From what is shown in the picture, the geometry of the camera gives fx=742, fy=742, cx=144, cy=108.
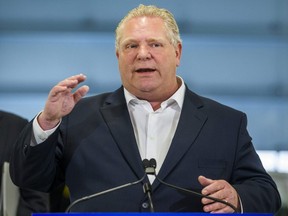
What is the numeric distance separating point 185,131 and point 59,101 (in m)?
0.48

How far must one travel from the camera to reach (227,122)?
2639mm

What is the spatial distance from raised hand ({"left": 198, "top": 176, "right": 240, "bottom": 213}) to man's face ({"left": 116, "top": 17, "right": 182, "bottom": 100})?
0.49 m

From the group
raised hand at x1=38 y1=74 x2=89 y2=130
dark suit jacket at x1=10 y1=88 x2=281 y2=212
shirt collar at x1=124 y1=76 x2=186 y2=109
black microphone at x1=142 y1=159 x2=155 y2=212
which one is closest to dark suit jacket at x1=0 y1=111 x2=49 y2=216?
dark suit jacket at x1=10 y1=88 x2=281 y2=212

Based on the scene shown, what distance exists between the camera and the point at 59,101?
7.55ft

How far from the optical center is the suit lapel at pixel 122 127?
245 cm

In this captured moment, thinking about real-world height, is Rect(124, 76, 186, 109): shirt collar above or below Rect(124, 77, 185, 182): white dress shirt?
above

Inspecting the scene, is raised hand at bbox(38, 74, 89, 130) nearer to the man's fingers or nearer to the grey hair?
the man's fingers

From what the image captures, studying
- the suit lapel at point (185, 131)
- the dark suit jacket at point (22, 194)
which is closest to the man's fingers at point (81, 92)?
the suit lapel at point (185, 131)

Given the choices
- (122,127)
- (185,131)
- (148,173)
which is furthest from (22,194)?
(148,173)

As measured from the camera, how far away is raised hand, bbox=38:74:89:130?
225 cm

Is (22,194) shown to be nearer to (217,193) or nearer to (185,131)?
(185,131)

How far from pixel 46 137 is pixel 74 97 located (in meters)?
0.16

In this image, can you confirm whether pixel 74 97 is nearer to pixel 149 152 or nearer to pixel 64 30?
pixel 149 152

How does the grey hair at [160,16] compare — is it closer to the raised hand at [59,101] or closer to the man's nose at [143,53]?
the man's nose at [143,53]
